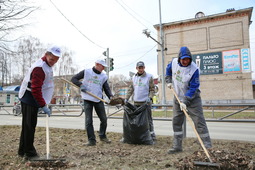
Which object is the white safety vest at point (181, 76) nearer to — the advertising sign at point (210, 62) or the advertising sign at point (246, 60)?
the advertising sign at point (210, 62)

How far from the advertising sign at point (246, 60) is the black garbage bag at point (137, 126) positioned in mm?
21362

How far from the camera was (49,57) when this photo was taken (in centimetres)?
338

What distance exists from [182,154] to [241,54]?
22.4 m

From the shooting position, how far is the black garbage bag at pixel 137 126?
14.2 feet

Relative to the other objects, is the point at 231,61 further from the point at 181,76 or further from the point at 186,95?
the point at 186,95

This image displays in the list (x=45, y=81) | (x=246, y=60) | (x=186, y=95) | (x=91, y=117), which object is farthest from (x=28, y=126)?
(x=246, y=60)

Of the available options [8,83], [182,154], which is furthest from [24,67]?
[182,154]

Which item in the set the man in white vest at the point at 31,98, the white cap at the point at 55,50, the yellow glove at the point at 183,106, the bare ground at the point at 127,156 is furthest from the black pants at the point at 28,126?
the yellow glove at the point at 183,106

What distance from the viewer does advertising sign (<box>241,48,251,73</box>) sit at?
2198 centimetres

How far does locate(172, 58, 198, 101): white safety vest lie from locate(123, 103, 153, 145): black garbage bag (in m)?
0.96

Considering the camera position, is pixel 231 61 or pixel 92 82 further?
pixel 231 61

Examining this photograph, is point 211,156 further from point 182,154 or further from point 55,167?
point 55,167

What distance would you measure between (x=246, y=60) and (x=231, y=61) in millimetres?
1418

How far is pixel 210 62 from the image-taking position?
77.8 feet
